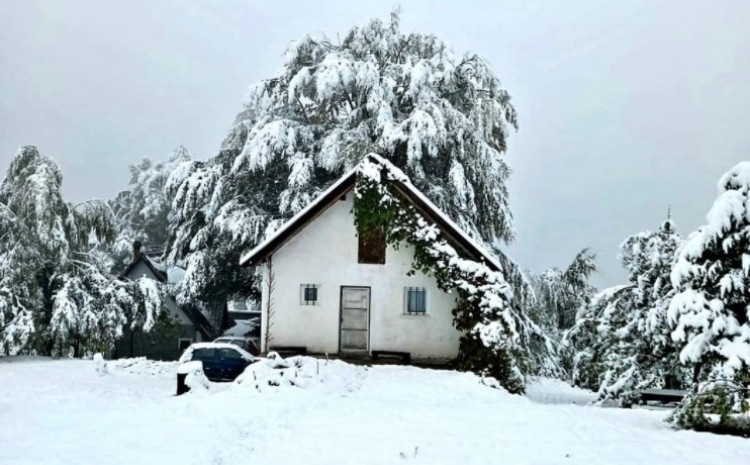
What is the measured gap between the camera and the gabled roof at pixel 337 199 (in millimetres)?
20844

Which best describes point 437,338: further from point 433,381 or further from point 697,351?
point 697,351

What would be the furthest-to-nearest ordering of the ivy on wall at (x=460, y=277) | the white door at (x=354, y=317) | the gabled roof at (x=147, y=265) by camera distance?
1. the gabled roof at (x=147, y=265)
2. the white door at (x=354, y=317)
3. the ivy on wall at (x=460, y=277)

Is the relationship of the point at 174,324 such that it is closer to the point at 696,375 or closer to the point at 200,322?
the point at 200,322

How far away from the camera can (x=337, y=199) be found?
2138 centimetres

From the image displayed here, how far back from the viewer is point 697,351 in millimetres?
12219

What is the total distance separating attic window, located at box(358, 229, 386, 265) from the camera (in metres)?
21.8

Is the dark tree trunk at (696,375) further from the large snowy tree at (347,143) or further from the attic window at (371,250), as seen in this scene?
the large snowy tree at (347,143)

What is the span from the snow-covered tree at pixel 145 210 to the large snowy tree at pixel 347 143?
29.6m

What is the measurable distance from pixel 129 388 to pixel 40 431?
7979 mm

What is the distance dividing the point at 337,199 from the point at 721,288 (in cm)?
1201

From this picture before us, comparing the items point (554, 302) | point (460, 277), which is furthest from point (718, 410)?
point (554, 302)

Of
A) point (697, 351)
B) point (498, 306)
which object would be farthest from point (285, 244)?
point (697, 351)

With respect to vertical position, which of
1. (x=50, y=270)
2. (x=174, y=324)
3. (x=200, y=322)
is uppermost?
(x=50, y=270)

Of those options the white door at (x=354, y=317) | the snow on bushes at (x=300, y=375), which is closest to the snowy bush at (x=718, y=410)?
the snow on bushes at (x=300, y=375)
